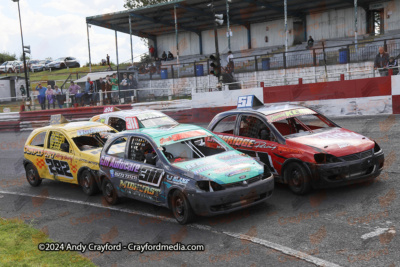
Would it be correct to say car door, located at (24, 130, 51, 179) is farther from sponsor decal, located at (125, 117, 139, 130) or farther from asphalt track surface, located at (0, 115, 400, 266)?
sponsor decal, located at (125, 117, 139, 130)

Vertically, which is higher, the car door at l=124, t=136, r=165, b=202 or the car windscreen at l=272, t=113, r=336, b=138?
the car windscreen at l=272, t=113, r=336, b=138

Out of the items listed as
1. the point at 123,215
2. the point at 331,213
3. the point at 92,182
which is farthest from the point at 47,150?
the point at 331,213

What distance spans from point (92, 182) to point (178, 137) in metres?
2.46

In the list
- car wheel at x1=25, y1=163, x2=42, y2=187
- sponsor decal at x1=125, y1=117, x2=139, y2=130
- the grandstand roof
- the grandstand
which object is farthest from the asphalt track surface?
the grandstand roof

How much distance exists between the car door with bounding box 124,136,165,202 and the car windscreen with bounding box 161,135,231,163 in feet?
0.88

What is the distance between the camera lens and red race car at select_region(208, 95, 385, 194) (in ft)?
23.8

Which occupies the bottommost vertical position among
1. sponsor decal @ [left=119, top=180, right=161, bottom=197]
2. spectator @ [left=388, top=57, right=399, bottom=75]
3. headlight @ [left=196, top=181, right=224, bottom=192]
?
sponsor decal @ [left=119, top=180, right=161, bottom=197]

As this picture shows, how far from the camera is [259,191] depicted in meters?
6.78

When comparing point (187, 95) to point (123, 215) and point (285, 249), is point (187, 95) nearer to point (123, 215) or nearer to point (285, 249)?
point (123, 215)

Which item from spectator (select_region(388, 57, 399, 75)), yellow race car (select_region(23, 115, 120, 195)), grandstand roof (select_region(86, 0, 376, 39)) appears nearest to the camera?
yellow race car (select_region(23, 115, 120, 195))

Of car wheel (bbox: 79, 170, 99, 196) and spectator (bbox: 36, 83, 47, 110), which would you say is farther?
spectator (bbox: 36, 83, 47, 110)

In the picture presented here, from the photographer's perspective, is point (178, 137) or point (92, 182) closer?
point (178, 137)

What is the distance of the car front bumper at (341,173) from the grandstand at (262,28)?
55.2 ft

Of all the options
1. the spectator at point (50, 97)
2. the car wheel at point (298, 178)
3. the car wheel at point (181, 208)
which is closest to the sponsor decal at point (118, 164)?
the car wheel at point (181, 208)
